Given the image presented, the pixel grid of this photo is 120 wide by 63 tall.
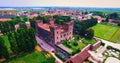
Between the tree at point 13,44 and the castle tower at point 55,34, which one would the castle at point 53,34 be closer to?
the castle tower at point 55,34

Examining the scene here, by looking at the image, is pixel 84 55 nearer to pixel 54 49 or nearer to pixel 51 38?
Result: pixel 54 49

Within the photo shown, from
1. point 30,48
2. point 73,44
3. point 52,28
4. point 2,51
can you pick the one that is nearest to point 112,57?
point 73,44

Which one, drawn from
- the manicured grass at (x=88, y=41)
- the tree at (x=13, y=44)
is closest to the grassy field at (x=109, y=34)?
the manicured grass at (x=88, y=41)

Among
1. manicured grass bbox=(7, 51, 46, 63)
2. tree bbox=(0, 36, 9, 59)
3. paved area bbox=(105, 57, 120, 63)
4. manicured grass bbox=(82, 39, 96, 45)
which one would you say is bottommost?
paved area bbox=(105, 57, 120, 63)

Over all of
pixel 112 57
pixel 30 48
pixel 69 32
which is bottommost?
pixel 112 57

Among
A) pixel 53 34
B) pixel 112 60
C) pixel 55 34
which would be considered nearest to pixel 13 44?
pixel 53 34

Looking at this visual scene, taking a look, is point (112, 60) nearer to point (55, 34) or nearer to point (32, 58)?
point (55, 34)

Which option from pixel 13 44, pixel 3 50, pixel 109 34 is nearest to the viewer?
pixel 3 50

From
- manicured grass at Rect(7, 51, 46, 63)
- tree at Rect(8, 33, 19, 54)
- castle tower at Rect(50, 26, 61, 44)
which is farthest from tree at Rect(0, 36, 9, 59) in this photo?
castle tower at Rect(50, 26, 61, 44)

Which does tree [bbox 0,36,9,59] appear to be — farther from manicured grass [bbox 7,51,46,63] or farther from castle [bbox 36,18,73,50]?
castle [bbox 36,18,73,50]
